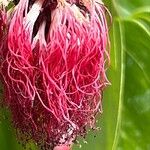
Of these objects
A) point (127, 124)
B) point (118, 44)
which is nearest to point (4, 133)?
point (118, 44)

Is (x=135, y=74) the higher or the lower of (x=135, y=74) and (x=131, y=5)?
the lower

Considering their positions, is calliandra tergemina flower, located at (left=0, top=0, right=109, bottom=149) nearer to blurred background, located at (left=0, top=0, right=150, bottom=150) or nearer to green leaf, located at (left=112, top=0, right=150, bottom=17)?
blurred background, located at (left=0, top=0, right=150, bottom=150)

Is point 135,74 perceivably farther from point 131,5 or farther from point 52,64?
point 52,64

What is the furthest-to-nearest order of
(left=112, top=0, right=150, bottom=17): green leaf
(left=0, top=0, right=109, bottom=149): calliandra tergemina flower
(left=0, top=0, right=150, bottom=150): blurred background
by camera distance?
(left=112, top=0, right=150, bottom=17): green leaf < (left=0, top=0, right=150, bottom=150): blurred background < (left=0, top=0, right=109, bottom=149): calliandra tergemina flower

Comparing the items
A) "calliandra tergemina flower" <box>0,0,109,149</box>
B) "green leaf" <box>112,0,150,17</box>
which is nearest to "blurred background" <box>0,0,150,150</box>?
"green leaf" <box>112,0,150,17</box>

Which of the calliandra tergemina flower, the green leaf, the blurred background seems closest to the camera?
the calliandra tergemina flower

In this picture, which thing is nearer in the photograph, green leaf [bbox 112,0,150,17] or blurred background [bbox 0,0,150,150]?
blurred background [bbox 0,0,150,150]

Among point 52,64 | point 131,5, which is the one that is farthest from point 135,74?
point 52,64

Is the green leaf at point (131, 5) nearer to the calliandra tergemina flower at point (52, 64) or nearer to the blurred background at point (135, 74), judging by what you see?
the blurred background at point (135, 74)

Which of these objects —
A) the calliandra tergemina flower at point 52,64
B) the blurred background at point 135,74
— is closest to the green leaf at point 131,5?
the blurred background at point 135,74
